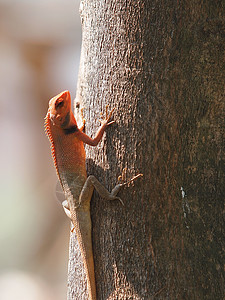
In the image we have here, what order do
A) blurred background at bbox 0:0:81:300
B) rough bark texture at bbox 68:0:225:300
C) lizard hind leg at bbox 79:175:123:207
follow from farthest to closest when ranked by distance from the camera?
blurred background at bbox 0:0:81:300
lizard hind leg at bbox 79:175:123:207
rough bark texture at bbox 68:0:225:300

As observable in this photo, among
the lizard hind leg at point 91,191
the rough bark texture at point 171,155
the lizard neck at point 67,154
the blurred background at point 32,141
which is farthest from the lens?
the blurred background at point 32,141

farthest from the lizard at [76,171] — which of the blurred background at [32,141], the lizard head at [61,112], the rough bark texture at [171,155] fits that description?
the blurred background at [32,141]

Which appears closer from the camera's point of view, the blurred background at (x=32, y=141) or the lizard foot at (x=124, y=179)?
the lizard foot at (x=124, y=179)

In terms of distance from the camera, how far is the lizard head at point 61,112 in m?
2.36

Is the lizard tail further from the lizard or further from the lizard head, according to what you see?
the lizard head

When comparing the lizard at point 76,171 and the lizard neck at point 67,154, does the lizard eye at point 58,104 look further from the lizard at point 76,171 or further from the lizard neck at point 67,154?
the lizard neck at point 67,154

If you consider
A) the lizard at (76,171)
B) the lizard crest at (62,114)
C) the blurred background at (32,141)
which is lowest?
the blurred background at (32,141)

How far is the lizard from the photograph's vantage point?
6.61 ft

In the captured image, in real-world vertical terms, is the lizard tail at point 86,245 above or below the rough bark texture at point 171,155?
below

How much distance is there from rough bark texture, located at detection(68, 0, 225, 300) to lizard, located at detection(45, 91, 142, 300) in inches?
5.4

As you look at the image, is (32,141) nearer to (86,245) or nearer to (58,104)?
(58,104)

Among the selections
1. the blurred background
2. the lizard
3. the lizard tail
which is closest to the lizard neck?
the lizard

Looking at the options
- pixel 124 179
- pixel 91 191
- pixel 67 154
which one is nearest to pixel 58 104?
pixel 67 154

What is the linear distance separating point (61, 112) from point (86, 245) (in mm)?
858
